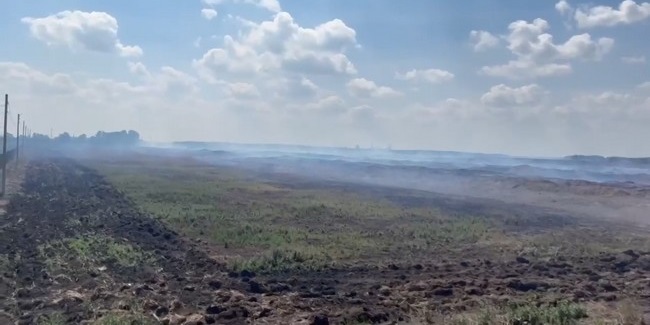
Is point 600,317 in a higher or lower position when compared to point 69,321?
higher

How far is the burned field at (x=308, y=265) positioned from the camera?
13453 millimetres

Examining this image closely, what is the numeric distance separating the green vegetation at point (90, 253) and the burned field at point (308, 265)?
2.2 inches

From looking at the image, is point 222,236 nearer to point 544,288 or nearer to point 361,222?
point 361,222

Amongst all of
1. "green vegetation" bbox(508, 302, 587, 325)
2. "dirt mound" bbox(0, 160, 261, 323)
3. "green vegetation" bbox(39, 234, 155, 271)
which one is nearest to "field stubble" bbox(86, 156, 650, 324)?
"green vegetation" bbox(508, 302, 587, 325)

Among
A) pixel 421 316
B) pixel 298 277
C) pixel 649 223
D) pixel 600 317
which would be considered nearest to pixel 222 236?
pixel 298 277

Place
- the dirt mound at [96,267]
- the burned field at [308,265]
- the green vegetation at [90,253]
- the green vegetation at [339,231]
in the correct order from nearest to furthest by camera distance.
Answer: the burned field at [308,265]
the dirt mound at [96,267]
the green vegetation at [90,253]
the green vegetation at [339,231]

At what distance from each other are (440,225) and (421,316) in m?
16.5

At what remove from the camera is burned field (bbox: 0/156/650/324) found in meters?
13.5

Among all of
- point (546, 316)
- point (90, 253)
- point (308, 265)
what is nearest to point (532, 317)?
Result: point (546, 316)

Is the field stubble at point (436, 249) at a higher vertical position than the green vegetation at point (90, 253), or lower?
higher

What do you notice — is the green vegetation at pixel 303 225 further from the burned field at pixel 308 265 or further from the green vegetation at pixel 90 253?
the green vegetation at pixel 90 253

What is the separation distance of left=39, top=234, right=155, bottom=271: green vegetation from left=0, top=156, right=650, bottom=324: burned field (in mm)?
55

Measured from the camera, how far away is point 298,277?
703 inches

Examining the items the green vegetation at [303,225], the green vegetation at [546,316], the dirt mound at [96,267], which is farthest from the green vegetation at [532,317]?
the green vegetation at [303,225]
